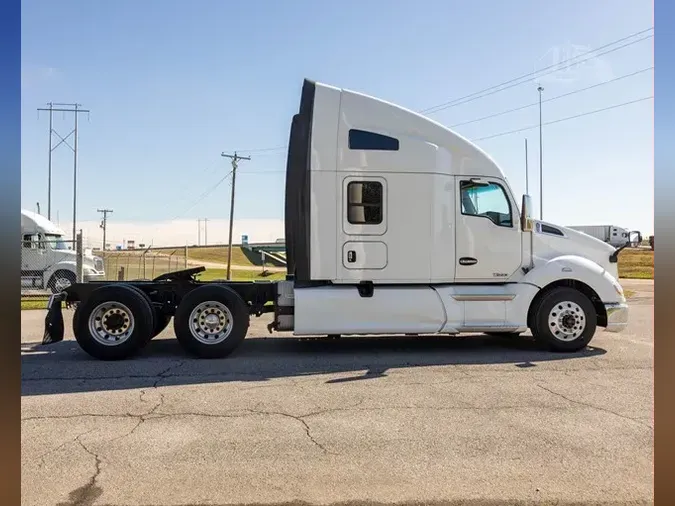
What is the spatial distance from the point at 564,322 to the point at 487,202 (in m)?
2.23

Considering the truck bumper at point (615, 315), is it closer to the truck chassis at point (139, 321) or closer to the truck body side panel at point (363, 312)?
the truck body side panel at point (363, 312)

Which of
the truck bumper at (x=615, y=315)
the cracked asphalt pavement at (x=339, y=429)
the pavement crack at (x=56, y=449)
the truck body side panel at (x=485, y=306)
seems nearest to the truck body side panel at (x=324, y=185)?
the cracked asphalt pavement at (x=339, y=429)

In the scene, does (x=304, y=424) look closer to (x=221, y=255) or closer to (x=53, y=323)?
(x=53, y=323)

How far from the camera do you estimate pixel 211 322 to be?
839cm

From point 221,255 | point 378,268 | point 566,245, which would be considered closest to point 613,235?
point 566,245

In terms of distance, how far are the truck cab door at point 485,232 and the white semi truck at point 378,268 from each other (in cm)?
2

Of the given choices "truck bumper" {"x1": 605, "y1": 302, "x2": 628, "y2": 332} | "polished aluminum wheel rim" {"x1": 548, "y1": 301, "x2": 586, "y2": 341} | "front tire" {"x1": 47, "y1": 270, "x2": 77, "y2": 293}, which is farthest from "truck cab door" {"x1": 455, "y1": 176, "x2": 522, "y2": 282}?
"front tire" {"x1": 47, "y1": 270, "x2": 77, "y2": 293}

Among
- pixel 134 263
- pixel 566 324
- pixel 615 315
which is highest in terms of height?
pixel 134 263

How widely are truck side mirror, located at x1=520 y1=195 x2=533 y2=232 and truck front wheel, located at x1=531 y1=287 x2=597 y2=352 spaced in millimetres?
1139

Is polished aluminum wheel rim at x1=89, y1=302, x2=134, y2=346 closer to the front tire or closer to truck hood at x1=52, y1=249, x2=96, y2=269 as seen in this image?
the front tire

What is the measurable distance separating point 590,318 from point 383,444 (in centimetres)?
550

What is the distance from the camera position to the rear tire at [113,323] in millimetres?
8211

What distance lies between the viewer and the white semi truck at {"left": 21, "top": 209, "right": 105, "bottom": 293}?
19.3 meters
